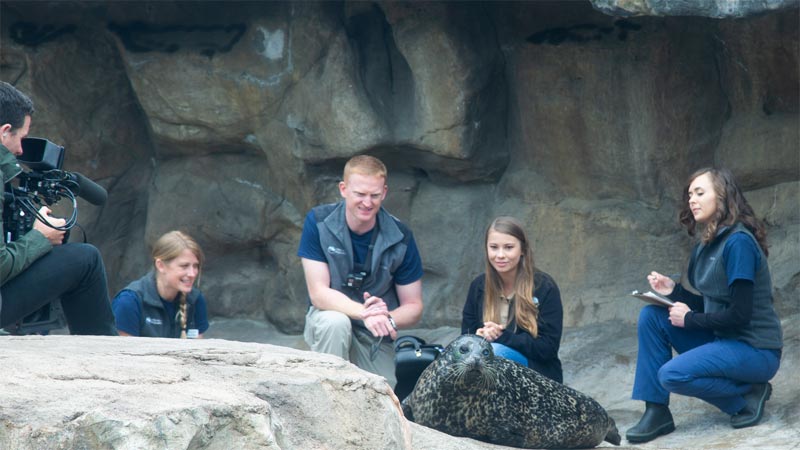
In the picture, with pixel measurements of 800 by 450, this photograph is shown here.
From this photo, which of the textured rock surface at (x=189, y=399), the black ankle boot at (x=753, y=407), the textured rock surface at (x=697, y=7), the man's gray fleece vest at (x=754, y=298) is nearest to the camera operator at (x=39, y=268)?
the textured rock surface at (x=189, y=399)

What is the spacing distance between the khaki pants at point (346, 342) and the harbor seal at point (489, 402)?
2.19 feet

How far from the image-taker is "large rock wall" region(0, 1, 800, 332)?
716 cm

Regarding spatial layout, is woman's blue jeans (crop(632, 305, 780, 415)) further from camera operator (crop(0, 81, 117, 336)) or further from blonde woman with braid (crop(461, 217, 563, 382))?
camera operator (crop(0, 81, 117, 336))

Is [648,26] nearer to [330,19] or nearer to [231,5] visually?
[330,19]

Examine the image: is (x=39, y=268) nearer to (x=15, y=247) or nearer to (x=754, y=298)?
(x=15, y=247)

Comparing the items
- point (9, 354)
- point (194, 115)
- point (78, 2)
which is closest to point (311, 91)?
point (194, 115)

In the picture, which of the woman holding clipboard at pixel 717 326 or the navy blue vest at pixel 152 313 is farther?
the navy blue vest at pixel 152 313

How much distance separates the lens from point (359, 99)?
7.68 metres

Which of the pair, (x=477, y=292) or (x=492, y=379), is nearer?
(x=492, y=379)

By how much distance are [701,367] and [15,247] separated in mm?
3059

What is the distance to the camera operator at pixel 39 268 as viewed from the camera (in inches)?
180

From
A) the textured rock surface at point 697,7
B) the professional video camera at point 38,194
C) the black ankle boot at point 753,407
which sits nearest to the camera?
the professional video camera at point 38,194

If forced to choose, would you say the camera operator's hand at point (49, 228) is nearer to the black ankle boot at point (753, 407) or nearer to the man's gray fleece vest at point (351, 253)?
the man's gray fleece vest at point (351, 253)

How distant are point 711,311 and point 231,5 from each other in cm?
384
